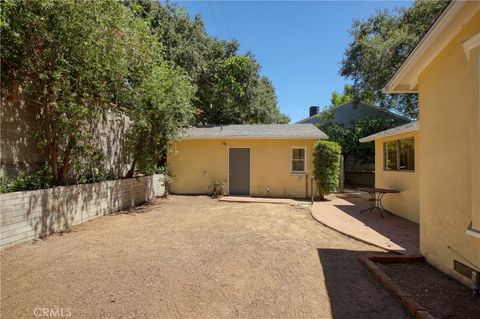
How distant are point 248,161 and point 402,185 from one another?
21.2 ft

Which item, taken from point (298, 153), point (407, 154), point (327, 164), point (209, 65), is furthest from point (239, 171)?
point (209, 65)

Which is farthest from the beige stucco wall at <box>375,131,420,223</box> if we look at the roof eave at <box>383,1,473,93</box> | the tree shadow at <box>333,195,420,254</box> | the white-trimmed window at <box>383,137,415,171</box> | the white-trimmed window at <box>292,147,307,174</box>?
the white-trimmed window at <box>292,147,307,174</box>

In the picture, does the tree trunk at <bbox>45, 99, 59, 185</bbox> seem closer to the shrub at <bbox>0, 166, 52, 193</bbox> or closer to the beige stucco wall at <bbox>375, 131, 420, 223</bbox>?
the shrub at <bbox>0, 166, 52, 193</bbox>

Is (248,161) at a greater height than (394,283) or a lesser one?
greater

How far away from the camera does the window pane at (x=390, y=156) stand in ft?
28.1

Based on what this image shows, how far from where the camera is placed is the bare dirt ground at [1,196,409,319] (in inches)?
120

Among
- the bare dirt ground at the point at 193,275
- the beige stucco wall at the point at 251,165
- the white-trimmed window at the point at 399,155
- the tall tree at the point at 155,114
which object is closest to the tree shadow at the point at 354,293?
the bare dirt ground at the point at 193,275

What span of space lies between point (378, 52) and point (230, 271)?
1910 cm

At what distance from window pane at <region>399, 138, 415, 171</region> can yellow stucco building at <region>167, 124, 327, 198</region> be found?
12.2 feet

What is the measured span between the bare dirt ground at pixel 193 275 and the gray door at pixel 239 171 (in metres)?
5.73

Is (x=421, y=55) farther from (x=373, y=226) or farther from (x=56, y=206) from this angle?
(x=56, y=206)

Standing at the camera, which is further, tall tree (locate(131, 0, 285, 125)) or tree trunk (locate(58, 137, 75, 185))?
tall tree (locate(131, 0, 285, 125))

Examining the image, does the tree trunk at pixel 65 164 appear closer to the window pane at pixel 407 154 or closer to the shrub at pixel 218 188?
the shrub at pixel 218 188

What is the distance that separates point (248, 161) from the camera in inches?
491
